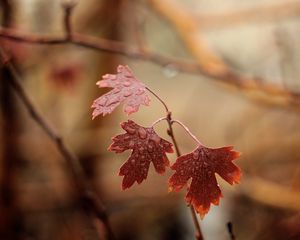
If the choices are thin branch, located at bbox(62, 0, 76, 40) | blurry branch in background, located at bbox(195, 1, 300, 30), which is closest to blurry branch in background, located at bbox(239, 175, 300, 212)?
blurry branch in background, located at bbox(195, 1, 300, 30)

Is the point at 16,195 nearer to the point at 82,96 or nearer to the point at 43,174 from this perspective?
the point at 43,174

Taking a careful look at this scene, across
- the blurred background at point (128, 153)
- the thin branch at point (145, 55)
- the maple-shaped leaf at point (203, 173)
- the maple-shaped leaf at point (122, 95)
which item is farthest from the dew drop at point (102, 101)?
the blurred background at point (128, 153)

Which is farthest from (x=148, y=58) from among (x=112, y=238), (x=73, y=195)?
(x=73, y=195)

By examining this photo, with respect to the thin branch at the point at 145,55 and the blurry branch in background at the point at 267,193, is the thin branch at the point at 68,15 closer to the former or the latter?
the thin branch at the point at 145,55

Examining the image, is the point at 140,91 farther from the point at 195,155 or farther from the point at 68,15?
the point at 68,15

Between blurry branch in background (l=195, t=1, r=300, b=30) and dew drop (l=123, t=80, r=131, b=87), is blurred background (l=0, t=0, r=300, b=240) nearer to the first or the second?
blurry branch in background (l=195, t=1, r=300, b=30)
